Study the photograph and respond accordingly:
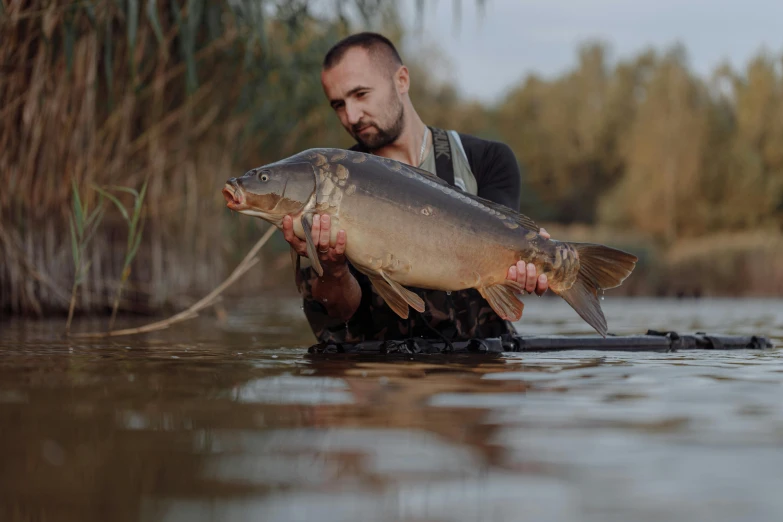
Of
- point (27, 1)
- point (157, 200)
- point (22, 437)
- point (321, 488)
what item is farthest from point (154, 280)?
point (321, 488)

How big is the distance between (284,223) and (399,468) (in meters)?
1.72

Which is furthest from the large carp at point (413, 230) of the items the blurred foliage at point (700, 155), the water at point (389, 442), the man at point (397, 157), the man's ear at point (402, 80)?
the blurred foliage at point (700, 155)

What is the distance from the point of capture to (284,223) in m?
3.08

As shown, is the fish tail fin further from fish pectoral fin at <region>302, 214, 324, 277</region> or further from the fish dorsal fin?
fish pectoral fin at <region>302, 214, 324, 277</region>

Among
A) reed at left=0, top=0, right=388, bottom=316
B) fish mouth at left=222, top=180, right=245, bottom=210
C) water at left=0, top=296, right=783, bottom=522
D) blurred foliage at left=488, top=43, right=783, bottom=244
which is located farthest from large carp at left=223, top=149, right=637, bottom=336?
blurred foliage at left=488, top=43, right=783, bottom=244

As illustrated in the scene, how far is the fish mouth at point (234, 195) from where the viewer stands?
2.99m

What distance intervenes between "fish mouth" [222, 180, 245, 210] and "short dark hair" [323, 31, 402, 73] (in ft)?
4.16

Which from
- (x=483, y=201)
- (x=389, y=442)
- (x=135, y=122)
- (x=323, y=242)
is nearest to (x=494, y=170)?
(x=483, y=201)

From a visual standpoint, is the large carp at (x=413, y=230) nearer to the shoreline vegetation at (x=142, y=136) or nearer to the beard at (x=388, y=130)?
the beard at (x=388, y=130)

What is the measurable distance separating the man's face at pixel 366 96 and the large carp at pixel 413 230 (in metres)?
0.95

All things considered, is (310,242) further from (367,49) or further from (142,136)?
(142,136)

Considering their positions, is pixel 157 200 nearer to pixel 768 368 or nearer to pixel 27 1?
pixel 27 1

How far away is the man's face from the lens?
406 centimetres

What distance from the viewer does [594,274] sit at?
3.30m
